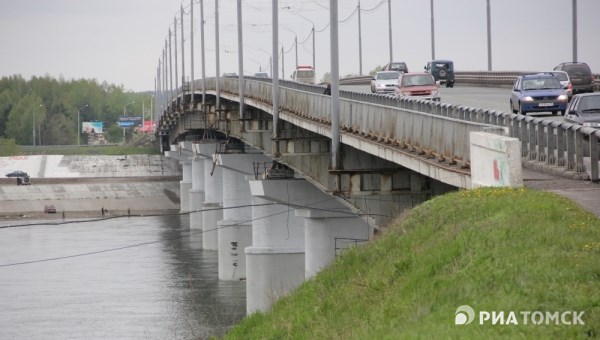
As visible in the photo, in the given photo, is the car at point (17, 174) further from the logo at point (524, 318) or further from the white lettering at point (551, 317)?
the white lettering at point (551, 317)

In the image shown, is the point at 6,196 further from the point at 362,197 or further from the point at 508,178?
the point at 508,178

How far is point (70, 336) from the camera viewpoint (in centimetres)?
4988

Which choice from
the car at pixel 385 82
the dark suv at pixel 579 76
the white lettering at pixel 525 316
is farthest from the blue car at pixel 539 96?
the white lettering at pixel 525 316

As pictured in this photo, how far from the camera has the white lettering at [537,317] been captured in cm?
1251

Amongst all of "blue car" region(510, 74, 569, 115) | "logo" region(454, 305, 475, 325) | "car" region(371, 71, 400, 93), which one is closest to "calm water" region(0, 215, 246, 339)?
"car" region(371, 71, 400, 93)

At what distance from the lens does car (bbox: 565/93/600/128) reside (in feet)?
113

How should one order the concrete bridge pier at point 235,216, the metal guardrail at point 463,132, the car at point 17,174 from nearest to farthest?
the metal guardrail at point 463,132
the concrete bridge pier at point 235,216
the car at point 17,174

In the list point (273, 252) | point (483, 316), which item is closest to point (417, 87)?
point (273, 252)

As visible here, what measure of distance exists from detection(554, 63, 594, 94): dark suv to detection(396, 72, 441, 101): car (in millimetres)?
6795

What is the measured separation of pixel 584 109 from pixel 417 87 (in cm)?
2735

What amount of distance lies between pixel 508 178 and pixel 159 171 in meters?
140

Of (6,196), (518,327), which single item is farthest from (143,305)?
(6,196)

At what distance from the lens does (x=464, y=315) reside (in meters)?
13.1

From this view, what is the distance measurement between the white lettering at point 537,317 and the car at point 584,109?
21.8 metres
